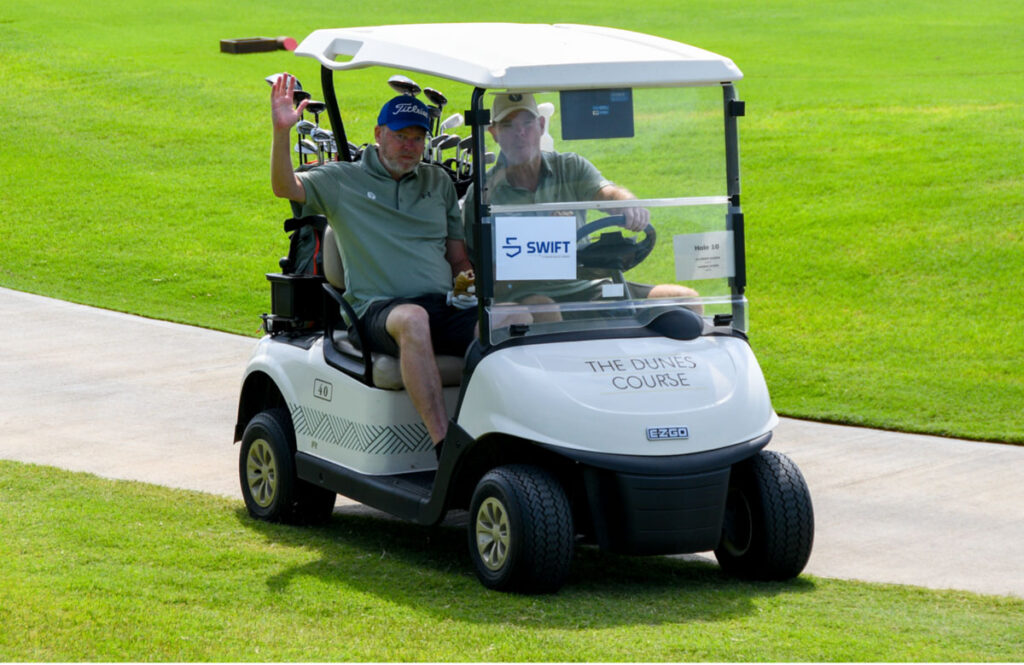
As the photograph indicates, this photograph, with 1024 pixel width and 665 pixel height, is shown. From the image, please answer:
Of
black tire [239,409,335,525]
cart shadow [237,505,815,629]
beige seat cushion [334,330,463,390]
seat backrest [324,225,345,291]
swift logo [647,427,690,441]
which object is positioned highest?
seat backrest [324,225,345,291]

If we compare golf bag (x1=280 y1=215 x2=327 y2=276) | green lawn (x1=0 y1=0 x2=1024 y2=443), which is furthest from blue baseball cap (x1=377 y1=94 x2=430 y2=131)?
green lawn (x1=0 y1=0 x2=1024 y2=443)

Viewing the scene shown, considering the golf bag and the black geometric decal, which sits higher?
the golf bag

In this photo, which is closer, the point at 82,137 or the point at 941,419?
the point at 941,419

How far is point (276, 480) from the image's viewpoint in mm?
6105

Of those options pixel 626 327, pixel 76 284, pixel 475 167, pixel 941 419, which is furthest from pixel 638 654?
pixel 76 284

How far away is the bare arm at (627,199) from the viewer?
5.34 metres

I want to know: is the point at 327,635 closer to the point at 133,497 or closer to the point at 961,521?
the point at 133,497

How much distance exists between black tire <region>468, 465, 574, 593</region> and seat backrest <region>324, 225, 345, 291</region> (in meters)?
1.30

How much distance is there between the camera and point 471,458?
525 centimetres

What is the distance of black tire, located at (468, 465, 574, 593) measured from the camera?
191 inches

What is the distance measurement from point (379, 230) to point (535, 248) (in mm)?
877

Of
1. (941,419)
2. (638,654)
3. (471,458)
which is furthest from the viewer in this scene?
(941,419)

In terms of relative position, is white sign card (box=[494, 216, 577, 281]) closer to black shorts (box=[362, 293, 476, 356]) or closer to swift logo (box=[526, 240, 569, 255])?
swift logo (box=[526, 240, 569, 255])

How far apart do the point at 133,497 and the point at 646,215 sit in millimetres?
2430
